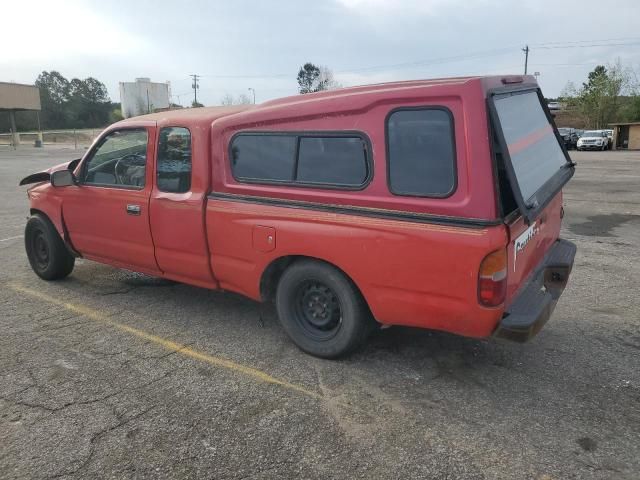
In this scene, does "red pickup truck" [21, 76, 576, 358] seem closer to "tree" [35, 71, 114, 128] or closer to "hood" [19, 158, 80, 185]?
"hood" [19, 158, 80, 185]

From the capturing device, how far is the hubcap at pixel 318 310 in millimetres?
3662

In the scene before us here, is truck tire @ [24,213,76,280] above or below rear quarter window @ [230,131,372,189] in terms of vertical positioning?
below

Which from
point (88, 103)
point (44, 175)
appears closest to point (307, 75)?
point (88, 103)

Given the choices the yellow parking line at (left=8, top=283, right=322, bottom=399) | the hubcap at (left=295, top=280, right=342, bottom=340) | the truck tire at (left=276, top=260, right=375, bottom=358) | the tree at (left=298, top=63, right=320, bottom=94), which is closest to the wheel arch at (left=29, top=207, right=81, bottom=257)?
the yellow parking line at (left=8, top=283, right=322, bottom=399)

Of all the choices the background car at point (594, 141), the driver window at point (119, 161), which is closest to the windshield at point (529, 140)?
the driver window at point (119, 161)

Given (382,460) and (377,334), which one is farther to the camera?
(377,334)

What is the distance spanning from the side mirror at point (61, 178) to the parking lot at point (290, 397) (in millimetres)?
1128

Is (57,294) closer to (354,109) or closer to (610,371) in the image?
(354,109)

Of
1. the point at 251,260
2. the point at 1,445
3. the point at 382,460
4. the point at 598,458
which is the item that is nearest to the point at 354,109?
the point at 251,260

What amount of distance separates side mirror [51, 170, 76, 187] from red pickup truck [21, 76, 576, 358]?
0.85 ft

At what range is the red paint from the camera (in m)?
2.91

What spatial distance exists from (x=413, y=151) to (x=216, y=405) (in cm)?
196

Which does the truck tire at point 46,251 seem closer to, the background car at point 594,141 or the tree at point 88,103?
the background car at point 594,141

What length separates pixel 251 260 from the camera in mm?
3873
